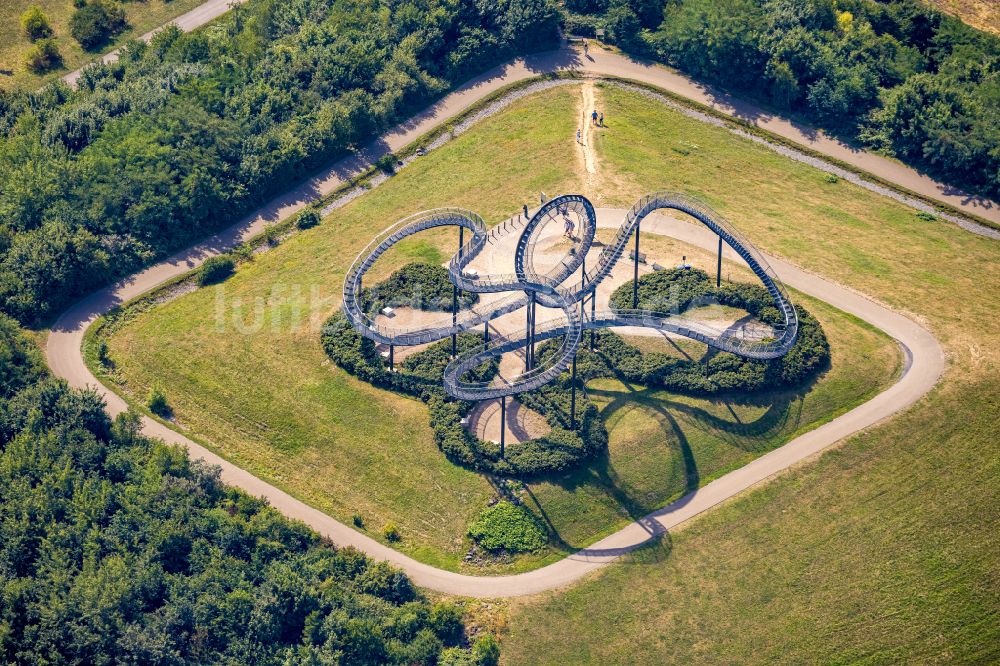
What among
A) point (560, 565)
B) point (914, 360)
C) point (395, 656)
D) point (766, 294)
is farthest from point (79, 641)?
point (914, 360)

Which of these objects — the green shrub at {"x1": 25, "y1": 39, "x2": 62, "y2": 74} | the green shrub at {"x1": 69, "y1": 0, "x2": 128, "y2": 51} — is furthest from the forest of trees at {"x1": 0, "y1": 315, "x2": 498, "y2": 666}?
the green shrub at {"x1": 69, "y1": 0, "x2": 128, "y2": 51}

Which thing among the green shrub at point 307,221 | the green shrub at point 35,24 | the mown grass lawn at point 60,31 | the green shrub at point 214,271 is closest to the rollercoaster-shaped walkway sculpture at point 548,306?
the green shrub at point 307,221

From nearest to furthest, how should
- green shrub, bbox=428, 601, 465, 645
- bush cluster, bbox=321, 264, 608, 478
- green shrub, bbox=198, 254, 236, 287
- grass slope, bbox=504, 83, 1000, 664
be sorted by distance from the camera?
grass slope, bbox=504, 83, 1000, 664, green shrub, bbox=428, 601, 465, 645, bush cluster, bbox=321, 264, 608, 478, green shrub, bbox=198, 254, 236, 287

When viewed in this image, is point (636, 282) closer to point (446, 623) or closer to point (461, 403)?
point (461, 403)

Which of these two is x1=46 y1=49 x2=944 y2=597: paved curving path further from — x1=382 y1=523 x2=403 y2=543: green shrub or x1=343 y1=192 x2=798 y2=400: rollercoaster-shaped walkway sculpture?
x1=343 y1=192 x2=798 y2=400: rollercoaster-shaped walkway sculpture

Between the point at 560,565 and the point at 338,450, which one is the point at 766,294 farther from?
the point at 338,450

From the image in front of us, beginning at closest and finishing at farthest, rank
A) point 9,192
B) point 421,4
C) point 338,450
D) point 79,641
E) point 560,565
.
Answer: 1. point 79,641
2. point 560,565
3. point 338,450
4. point 9,192
5. point 421,4
